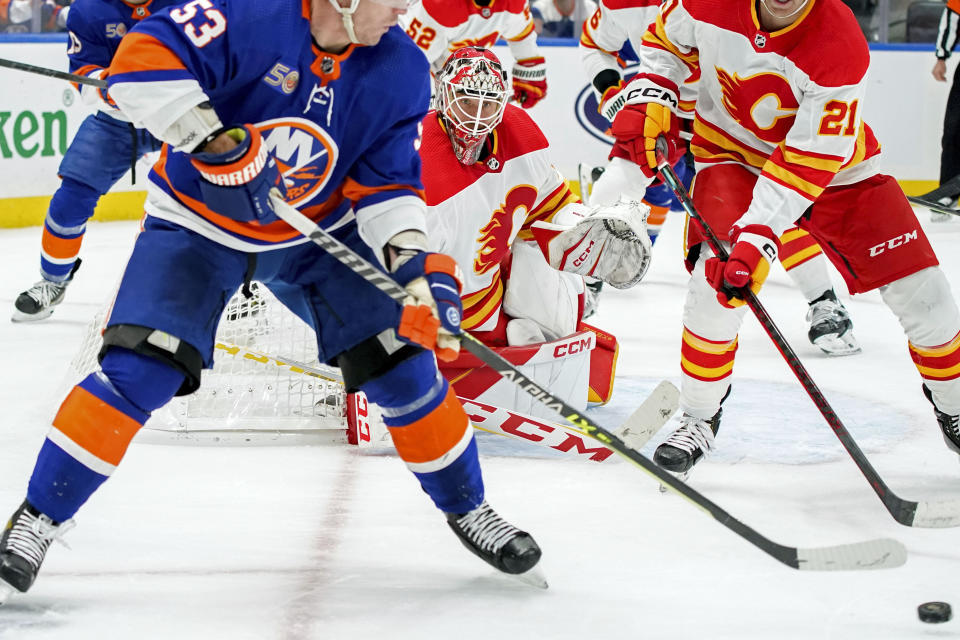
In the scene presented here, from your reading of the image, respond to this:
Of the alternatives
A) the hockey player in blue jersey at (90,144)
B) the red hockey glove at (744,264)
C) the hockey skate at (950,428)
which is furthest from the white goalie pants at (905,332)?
the hockey player in blue jersey at (90,144)

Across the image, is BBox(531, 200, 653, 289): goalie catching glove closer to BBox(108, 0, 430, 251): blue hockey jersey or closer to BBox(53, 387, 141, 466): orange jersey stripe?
BBox(108, 0, 430, 251): blue hockey jersey

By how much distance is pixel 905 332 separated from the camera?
8.50 feet

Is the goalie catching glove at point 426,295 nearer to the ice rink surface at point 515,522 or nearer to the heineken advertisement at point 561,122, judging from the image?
A: the ice rink surface at point 515,522

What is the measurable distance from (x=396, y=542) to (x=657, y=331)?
213 cm

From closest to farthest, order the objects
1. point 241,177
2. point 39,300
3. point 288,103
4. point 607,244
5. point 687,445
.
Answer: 1. point 241,177
2. point 288,103
3. point 687,445
4. point 607,244
5. point 39,300

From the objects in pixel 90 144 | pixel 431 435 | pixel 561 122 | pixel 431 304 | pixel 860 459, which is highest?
pixel 431 304

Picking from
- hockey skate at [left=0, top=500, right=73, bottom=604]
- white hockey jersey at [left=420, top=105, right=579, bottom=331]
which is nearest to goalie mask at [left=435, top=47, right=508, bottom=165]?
white hockey jersey at [left=420, top=105, right=579, bottom=331]

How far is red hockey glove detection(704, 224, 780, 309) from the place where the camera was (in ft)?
7.80

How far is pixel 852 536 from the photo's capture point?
91.4 inches

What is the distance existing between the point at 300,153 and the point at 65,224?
2.37m

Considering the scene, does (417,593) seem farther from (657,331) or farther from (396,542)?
(657,331)

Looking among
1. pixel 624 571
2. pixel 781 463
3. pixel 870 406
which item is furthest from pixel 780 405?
pixel 624 571

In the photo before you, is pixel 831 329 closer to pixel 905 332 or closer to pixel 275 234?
pixel 905 332

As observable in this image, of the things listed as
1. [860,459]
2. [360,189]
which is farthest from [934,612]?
[360,189]
